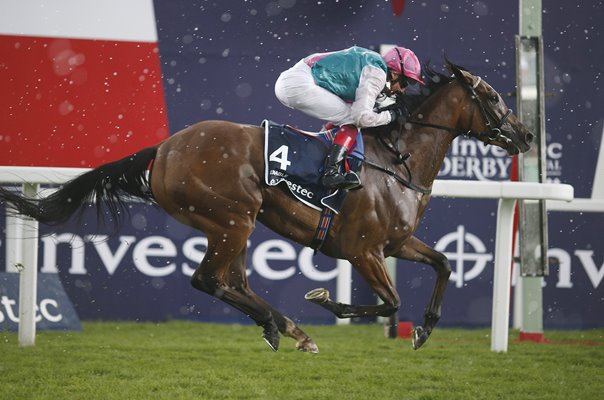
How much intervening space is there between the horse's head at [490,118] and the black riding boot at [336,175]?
85cm

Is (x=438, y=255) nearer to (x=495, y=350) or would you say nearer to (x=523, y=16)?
(x=495, y=350)

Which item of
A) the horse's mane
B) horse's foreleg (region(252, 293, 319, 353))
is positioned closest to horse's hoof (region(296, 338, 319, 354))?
horse's foreleg (region(252, 293, 319, 353))

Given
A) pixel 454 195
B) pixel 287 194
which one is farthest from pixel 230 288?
pixel 454 195

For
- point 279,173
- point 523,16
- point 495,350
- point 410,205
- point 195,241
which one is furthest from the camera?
point 195,241

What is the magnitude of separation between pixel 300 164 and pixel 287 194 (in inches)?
6.3

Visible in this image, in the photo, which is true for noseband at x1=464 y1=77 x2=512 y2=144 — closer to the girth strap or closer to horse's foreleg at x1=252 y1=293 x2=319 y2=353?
the girth strap

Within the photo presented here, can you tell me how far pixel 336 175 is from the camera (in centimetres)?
430

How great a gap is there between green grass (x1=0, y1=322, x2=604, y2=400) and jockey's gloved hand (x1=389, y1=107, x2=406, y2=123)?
137cm

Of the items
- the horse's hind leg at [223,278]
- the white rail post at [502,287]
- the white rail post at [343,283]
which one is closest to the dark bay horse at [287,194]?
the horse's hind leg at [223,278]

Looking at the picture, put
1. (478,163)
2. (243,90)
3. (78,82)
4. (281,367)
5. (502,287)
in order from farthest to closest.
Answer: (478,163)
(243,90)
(78,82)
(502,287)
(281,367)

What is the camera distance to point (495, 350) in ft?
19.4

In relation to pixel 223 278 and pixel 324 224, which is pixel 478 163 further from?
pixel 223 278

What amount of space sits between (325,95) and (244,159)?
510mm

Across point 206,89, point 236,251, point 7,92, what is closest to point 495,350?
point 236,251
